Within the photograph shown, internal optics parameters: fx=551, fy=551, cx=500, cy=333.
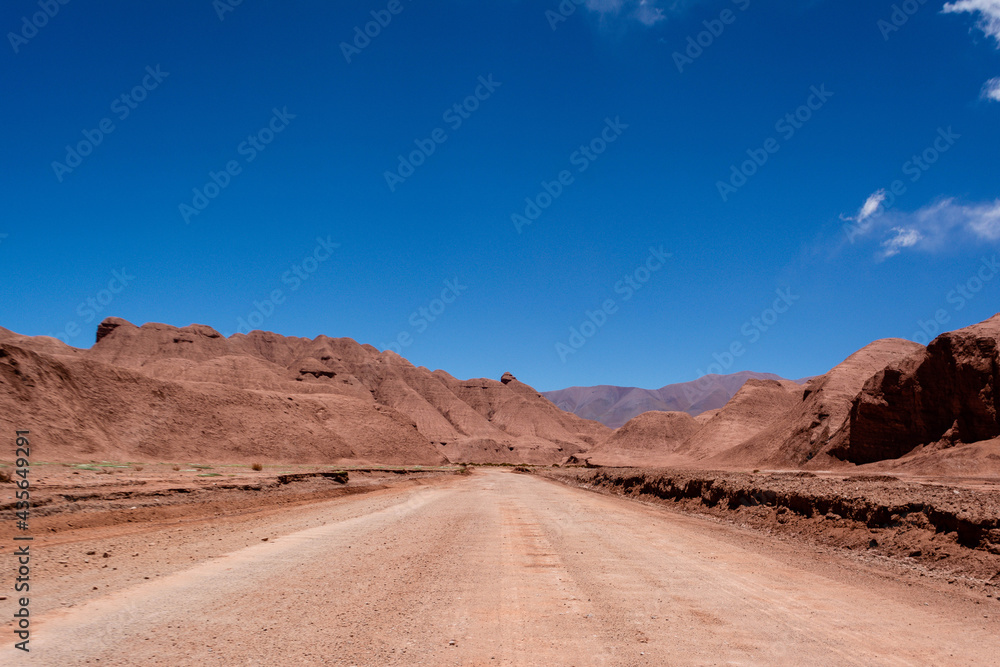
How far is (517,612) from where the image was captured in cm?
638

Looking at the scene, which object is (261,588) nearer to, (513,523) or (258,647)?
(258,647)

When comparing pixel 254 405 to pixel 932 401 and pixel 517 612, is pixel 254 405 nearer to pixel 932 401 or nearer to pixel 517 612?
pixel 932 401

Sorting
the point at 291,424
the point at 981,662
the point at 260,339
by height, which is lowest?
the point at 981,662

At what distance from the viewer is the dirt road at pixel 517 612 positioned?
5000mm

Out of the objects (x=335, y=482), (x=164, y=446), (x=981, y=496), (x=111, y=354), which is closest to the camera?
(x=981, y=496)

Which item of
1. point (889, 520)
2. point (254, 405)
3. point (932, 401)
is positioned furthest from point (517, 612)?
point (254, 405)

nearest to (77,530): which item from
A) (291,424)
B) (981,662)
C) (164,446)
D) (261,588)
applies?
(261,588)

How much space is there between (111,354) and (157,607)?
522 ft

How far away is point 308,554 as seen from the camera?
10117 millimetres

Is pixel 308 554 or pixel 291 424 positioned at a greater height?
pixel 291 424

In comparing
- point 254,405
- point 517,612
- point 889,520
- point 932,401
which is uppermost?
point 254,405

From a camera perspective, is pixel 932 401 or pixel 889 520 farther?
pixel 932 401

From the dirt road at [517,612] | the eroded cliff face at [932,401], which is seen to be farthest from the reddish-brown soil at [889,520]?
the eroded cliff face at [932,401]

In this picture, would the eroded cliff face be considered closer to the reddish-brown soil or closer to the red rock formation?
the reddish-brown soil
